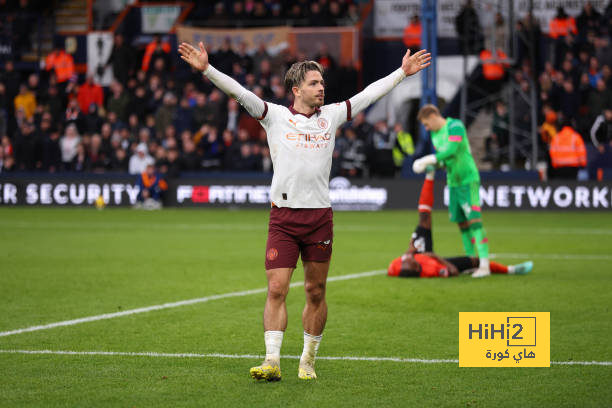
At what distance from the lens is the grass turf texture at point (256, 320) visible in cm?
643

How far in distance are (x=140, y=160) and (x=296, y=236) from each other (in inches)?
854

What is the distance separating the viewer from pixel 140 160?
28.0m

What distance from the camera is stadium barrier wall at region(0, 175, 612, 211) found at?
24.3 metres

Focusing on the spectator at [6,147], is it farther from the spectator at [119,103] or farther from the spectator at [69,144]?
the spectator at [119,103]

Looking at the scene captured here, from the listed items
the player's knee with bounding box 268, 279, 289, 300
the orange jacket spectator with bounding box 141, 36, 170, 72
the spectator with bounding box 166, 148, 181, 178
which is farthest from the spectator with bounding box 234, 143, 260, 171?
the player's knee with bounding box 268, 279, 289, 300

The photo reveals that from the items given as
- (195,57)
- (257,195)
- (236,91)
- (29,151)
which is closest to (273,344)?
(236,91)

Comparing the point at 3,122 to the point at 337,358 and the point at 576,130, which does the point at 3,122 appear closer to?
the point at 576,130

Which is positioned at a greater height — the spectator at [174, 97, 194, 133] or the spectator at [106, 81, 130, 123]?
the spectator at [106, 81, 130, 123]

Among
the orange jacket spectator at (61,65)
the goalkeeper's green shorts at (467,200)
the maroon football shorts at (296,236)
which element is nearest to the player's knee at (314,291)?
the maroon football shorts at (296,236)

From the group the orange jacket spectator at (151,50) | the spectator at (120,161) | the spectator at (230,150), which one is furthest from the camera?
the orange jacket spectator at (151,50)

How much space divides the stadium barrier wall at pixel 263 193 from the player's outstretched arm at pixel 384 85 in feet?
56.7

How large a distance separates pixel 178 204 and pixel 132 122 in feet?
11.5

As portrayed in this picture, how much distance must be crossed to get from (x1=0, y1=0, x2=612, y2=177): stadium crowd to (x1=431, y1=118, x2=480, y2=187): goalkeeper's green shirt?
42.1 ft

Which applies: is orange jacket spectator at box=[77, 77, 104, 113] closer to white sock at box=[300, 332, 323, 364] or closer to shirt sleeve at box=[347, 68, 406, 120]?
shirt sleeve at box=[347, 68, 406, 120]
